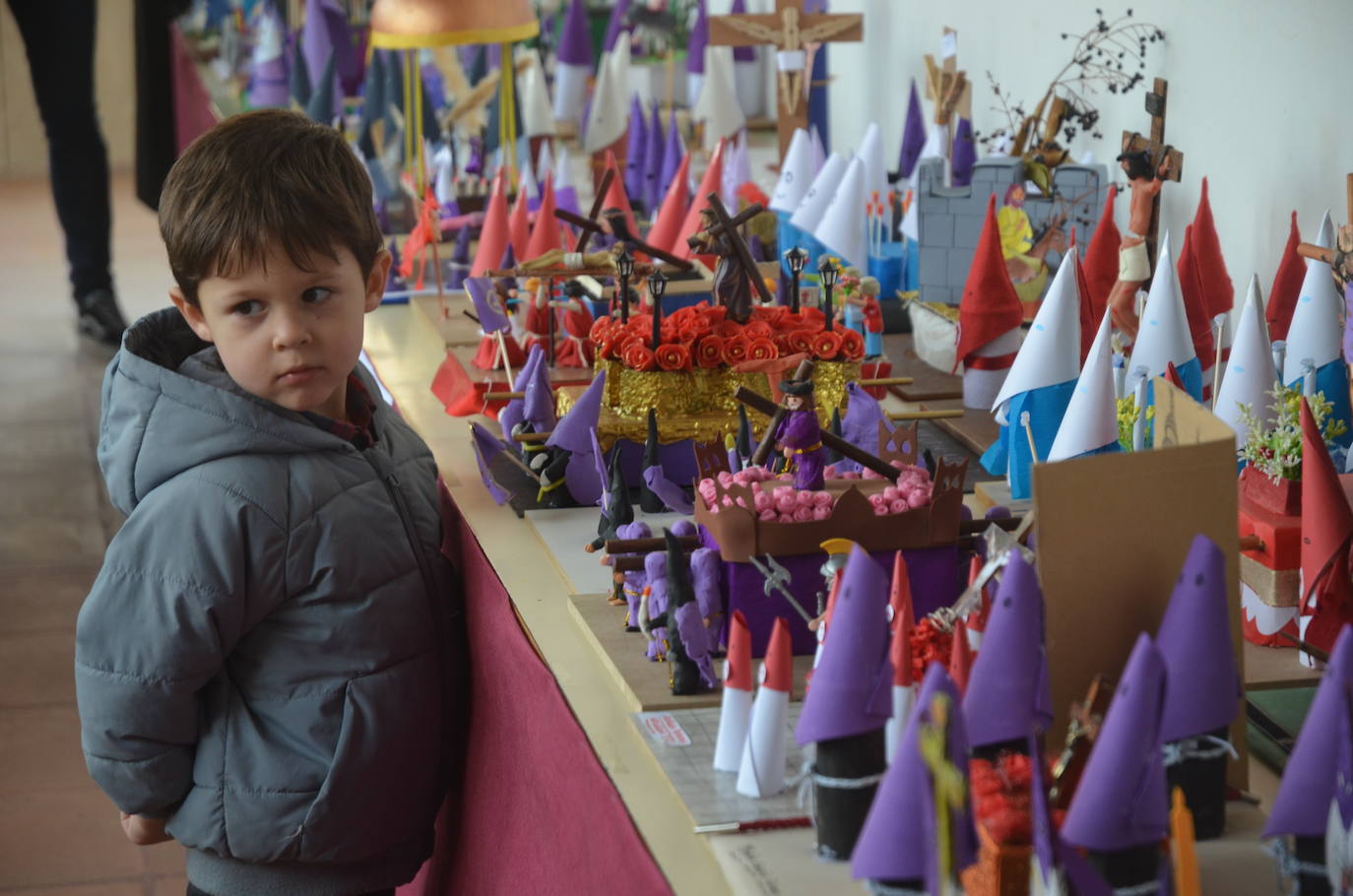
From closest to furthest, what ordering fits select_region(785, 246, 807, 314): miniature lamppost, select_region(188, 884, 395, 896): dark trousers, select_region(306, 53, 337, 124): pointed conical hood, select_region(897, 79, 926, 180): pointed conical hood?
select_region(188, 884, 395, 896): dark trousers < select_region(785, 246, 807, 314): miniature lamppost < select_region(897, 79, 926, 180): pointed conical hood < select_region(306, 53, 337, 124): pointed conical hood

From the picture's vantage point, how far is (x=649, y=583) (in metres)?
1.24

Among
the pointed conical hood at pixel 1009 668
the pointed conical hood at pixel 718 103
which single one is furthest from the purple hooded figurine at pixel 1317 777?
the pointed conical hood at pixel 718 103

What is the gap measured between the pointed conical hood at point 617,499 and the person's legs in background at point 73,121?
7.87 feet

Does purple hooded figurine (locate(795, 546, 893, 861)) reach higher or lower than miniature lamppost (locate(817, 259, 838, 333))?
lower

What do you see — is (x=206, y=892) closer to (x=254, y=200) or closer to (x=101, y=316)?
(x=254, y=200)

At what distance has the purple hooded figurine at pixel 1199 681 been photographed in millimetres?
923

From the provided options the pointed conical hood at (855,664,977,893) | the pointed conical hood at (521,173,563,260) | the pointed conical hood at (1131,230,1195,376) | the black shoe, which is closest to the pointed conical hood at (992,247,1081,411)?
the pointed conical hood at (1131,230,1195,376)

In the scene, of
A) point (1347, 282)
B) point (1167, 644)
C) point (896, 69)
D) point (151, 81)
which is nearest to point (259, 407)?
point (1167, 644)

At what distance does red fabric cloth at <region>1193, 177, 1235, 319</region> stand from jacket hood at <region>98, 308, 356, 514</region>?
100 centimetres

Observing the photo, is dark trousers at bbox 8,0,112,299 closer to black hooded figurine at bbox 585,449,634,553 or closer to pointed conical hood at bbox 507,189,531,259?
pointed conical hood at bbox 507,189,531,259

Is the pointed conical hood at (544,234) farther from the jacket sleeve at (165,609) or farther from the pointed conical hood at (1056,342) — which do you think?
the jacket sleeve at (165,609)

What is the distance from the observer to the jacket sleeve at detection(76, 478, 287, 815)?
1248 millimetres

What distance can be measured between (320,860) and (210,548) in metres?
0.29

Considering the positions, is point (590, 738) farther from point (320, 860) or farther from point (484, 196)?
point (484, 196)
